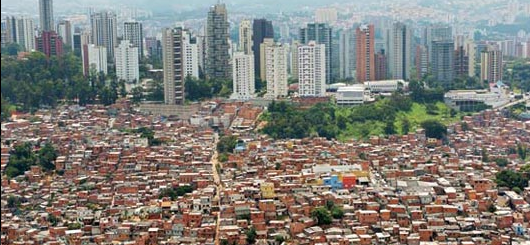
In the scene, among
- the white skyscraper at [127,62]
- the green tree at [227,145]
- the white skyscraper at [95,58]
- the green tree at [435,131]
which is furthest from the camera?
the white skyscraper at [95,58]

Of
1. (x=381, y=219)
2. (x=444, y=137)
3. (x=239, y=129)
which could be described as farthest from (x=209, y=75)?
(x=381, y=219)

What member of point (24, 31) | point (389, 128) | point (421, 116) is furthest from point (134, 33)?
point (389, 128)

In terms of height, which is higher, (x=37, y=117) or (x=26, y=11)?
(x=26, y=11)

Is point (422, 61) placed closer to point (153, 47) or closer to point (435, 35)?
point (435, 35)

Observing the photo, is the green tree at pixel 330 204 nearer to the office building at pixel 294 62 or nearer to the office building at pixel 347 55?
the office building at pixel 294 62

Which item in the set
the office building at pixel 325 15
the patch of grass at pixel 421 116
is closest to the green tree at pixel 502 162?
the patch of grass at pixel 421 116

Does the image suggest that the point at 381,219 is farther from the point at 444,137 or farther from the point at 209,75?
the point at 209,75
